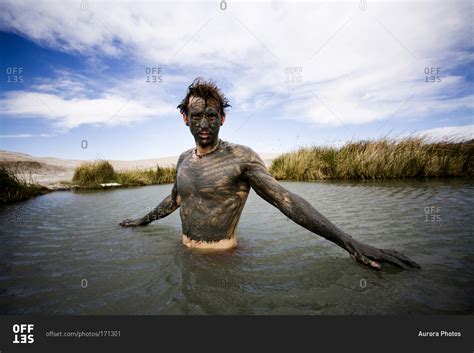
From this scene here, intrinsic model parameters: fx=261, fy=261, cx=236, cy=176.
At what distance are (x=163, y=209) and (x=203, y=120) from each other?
1.76 m

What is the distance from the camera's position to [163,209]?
391cm

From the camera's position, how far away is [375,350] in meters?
1.76

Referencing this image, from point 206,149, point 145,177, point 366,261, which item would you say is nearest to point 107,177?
point 145,177

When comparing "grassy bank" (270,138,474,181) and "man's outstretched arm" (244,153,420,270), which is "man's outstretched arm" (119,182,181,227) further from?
"grassy bank" (270,138,474,181)

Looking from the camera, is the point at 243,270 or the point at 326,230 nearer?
the point at 326,230

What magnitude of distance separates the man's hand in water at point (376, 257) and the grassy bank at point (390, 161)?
26.2ft

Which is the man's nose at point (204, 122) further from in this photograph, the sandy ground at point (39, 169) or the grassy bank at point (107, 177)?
the grassy bank at point (107, 177)

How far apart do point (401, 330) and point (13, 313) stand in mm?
2798

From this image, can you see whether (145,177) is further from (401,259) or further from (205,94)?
(401,259)

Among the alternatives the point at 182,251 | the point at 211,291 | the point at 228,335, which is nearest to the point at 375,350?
the point at 228,335

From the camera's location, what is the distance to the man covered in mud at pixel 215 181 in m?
2.63

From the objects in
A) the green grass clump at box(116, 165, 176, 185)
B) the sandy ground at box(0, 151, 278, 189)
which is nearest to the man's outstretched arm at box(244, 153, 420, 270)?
the sandy ground at box(0, 151, 278, 189)

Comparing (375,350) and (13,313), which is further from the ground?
(13,313)

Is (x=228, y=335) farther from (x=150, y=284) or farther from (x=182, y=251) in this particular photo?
(x=182, y=251)
